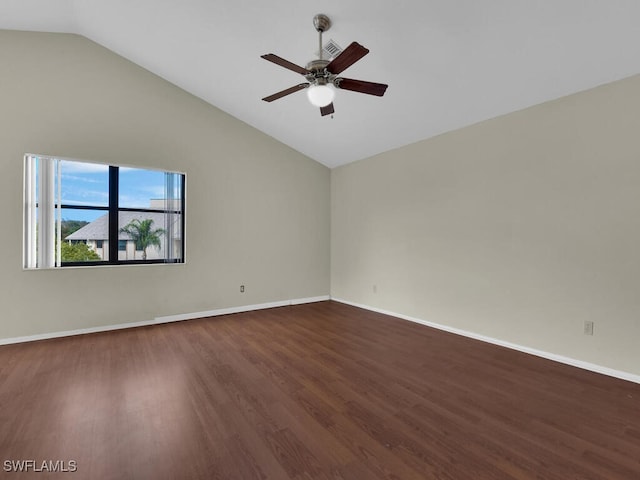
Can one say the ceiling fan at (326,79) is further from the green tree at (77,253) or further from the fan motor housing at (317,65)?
the green tree at (77,253)

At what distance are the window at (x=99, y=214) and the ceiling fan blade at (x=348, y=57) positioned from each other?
2946 millimetres

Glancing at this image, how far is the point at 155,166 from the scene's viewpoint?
13.3ft

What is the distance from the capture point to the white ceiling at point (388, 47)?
2.28m

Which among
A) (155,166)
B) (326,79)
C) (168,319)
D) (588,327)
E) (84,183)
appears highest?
(326,79)

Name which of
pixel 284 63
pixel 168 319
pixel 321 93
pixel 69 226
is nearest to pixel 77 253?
pixel 69 226

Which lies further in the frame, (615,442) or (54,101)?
(54,101)

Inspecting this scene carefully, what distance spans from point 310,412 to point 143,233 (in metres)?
3.40

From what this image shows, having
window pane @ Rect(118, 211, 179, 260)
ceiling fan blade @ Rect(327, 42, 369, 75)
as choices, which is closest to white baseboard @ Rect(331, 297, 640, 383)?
ceiling fan blade @ Rect(327, 42, 369, 75)

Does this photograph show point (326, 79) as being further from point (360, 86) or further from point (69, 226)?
point (69, 226)

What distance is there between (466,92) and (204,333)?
4.06 metres

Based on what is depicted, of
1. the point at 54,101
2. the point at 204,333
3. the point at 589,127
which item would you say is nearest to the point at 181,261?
the point at 204,333

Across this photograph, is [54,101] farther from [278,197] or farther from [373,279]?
[373,279]

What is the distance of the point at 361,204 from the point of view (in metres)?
5.07

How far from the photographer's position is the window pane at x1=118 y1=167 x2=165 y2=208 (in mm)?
3959
